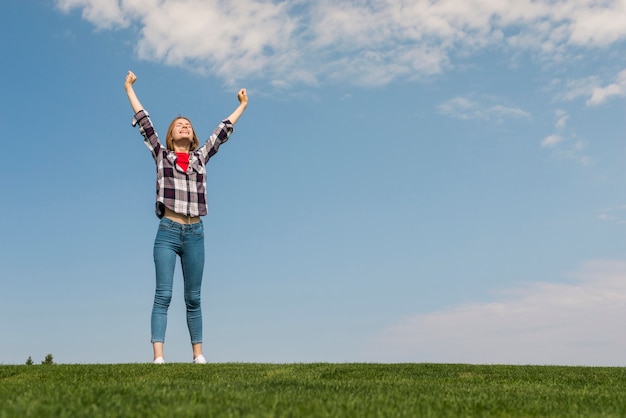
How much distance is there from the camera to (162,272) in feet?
35.7

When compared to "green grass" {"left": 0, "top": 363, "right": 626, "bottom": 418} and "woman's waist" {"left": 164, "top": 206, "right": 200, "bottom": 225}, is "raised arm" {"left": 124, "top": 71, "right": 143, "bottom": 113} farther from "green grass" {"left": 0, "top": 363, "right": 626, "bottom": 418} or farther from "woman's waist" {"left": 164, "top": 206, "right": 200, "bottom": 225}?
"green grass" {"left": 0, "top": 363, "right": 626, "bottom": 418}

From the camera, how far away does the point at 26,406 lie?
5551 millimetres

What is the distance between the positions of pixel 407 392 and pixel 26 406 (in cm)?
370

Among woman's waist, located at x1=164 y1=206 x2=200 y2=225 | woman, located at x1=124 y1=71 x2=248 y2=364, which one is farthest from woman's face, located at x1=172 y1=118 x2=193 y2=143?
woman's waist, located at x1=164 y1=206 x2=200 y2=225

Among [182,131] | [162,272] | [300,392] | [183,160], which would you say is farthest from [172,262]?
[300,392]

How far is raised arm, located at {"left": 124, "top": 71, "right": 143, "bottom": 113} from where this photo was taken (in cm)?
1153

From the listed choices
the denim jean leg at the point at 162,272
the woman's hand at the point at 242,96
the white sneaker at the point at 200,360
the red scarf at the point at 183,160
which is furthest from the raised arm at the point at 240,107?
the white sneaker at the point at 200,360

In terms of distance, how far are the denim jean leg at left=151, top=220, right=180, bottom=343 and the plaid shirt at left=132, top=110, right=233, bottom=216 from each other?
0.38 metres

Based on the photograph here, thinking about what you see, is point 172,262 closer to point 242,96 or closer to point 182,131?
point 182,131

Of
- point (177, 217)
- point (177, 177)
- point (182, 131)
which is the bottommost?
point (177, 217)

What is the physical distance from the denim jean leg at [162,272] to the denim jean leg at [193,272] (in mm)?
202

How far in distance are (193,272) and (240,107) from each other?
125 inches

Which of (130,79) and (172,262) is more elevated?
(130,79)

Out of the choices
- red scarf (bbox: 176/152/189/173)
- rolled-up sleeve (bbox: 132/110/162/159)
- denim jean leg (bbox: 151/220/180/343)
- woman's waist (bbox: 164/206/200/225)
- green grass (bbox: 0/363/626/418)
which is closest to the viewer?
green grass (bbox: 0/363/626/418)
